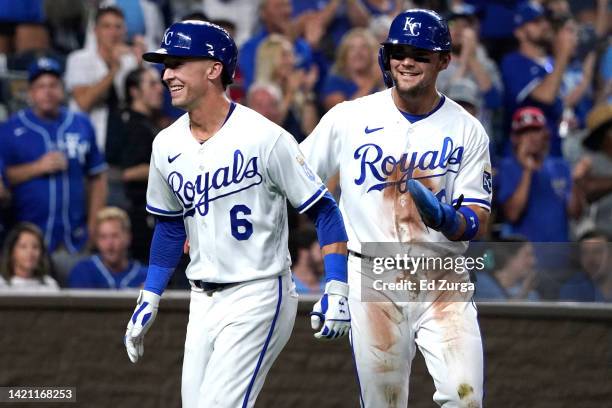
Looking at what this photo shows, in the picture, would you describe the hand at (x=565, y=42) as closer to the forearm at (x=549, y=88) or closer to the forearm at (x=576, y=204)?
the forearm at (x=549, y=88)

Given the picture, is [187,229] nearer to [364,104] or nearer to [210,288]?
[210,288]

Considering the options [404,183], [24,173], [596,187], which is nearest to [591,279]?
[596,187]

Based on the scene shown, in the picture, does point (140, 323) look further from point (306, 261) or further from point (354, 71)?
point (354, 71)

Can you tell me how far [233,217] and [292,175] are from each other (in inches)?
12.7

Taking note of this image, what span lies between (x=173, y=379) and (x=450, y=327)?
2.58 meters

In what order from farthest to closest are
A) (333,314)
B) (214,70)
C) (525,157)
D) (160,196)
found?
(525,157) < (160,196) < (214,70) < (333,314)

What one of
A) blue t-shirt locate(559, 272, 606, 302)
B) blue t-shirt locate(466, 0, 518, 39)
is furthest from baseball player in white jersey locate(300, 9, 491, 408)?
blue t-shirt locate(466, 0, 518, 39)

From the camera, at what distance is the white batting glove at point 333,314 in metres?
5.59

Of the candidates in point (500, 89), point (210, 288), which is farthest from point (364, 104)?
point (500, 89)

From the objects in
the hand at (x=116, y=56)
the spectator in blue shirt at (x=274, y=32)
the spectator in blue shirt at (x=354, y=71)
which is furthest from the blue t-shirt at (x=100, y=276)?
the spectator in blue shirt at (x=354, y=71)

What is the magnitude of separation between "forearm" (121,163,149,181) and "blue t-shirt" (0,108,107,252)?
20 cm

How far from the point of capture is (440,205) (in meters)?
5.81

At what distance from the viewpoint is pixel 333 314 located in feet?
18.4

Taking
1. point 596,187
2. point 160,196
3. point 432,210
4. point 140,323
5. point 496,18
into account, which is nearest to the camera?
point 432,210
